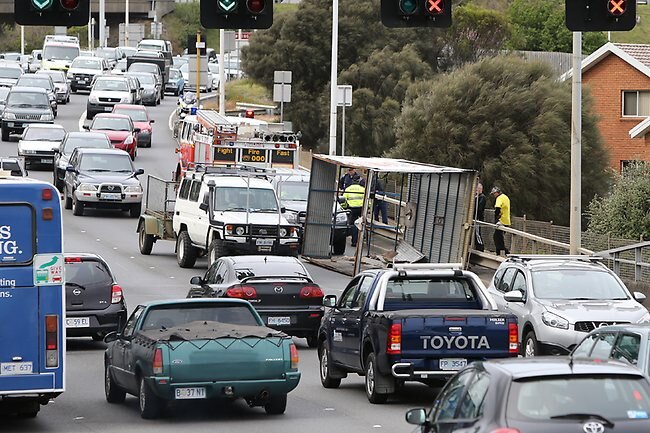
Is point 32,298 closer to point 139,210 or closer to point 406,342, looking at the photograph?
point 406,342

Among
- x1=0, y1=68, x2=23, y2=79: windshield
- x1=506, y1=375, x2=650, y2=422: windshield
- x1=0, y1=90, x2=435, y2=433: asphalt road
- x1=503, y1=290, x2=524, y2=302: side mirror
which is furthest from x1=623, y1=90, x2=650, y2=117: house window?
x1=506, y1=375, x2=650, y2=422: windshield

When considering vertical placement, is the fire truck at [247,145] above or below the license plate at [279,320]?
above

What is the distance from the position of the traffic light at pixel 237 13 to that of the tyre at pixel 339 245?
1818cm

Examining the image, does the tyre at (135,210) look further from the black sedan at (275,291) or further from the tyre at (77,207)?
the black sedan at (275,291)

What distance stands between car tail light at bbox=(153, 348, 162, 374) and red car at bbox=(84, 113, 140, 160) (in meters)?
37.2

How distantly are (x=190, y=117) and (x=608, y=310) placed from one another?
85.7ft

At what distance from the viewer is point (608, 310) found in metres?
20.9

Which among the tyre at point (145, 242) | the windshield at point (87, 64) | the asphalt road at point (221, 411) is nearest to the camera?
the asphalt road at point (221, 411)

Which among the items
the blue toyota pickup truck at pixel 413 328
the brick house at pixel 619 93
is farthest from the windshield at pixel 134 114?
the blue toyota pickup truck at pixel 413 328

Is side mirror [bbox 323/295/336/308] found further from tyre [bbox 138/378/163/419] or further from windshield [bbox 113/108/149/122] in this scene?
windshield [bbox 113/108/149/122]

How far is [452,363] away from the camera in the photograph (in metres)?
17.3

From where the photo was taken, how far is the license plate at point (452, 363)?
17281mm

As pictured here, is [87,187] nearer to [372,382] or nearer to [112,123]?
[112,123]

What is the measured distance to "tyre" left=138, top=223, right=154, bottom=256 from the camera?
36250mm
